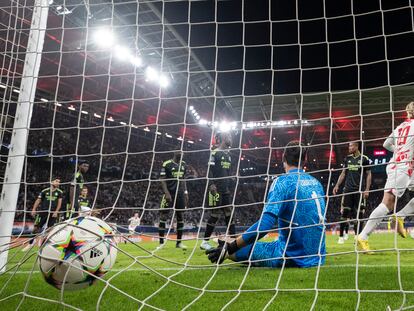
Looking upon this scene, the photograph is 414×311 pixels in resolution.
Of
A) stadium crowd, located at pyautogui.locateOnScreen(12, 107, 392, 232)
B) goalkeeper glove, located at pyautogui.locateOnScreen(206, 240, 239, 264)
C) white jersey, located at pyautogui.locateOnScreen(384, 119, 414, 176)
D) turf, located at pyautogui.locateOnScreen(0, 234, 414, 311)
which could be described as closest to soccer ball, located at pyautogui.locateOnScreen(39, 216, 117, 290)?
turf, located at pyautogui.locateOnScreen(0, 234, 414, 311)

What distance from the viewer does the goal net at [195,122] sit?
2.69 m

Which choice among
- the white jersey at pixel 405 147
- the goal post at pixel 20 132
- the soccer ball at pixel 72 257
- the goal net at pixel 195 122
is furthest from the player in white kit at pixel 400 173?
the goal post at pixel 20 132

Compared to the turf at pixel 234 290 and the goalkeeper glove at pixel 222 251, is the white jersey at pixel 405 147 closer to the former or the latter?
the turf at pixel 234 290

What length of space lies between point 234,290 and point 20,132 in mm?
2428

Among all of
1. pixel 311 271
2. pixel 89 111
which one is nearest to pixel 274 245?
pixel 311 271

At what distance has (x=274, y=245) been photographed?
3.31 meters

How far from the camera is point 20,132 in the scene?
3.52m

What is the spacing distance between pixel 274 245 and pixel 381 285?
924mm

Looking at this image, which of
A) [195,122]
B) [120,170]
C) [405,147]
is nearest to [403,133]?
[405,147]

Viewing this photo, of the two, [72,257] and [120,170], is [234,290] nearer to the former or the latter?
[72,257]

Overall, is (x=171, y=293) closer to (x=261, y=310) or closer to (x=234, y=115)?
(x=261, y=310)

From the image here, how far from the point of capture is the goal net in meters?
2.69

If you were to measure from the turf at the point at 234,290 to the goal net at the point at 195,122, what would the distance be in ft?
0.07

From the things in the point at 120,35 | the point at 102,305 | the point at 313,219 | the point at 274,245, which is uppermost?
the point at 120,35
